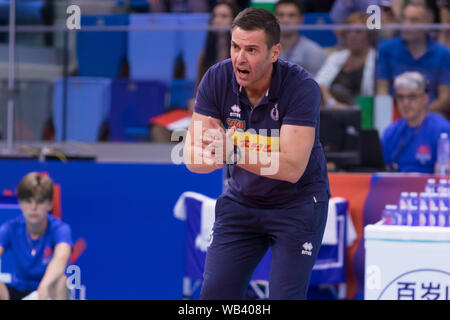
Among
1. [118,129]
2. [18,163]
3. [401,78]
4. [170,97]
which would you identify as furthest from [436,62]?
[18,163]

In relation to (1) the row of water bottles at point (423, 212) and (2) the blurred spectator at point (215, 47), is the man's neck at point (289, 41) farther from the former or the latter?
(1) the row of water bottles at point (423, 212)

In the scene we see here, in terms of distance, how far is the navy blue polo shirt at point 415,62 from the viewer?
19.8 feet

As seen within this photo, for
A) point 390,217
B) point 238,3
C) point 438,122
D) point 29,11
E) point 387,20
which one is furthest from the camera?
point 29,11

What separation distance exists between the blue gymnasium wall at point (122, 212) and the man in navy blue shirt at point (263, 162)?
1879 mm

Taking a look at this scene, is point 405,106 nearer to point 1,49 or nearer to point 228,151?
point 228,151

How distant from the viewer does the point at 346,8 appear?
21.3 ft

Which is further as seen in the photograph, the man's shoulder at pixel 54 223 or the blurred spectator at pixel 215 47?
the blurred spectator at pixel 215 47

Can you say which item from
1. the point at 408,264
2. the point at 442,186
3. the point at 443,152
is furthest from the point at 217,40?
the point at 408,264

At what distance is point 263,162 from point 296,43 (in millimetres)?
3622

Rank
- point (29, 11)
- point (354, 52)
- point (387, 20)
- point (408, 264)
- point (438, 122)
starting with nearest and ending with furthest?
1. point (408, 264)
2. point (438, 122)
3. point (387, 20)
4. point (354, 52)
5. point (29, 11)

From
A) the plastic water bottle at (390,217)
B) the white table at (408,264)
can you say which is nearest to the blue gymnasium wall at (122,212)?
the plastic water bottle at (390,217)

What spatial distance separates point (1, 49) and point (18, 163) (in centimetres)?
255

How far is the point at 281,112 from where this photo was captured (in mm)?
2820

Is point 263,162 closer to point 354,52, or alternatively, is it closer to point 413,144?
point 413,144
